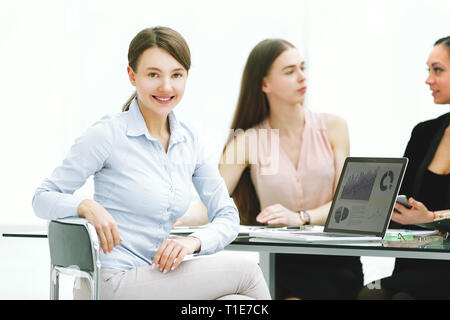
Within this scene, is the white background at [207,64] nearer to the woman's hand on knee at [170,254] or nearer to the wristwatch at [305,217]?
the wristwatch at [305,217]

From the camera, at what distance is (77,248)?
1707 millimetres

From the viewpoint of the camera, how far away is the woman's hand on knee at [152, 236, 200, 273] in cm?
169

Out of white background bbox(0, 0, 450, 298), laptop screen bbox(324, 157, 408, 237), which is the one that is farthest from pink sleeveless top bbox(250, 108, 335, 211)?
white background bbox(0, 0, 450, 298)

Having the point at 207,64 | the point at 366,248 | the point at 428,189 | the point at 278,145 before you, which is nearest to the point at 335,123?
the point at 278,145

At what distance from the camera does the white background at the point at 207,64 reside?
4469mm

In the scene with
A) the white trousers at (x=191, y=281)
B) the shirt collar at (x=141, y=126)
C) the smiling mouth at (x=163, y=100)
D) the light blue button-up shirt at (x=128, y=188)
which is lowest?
the white trousers at (x=191, y=281)

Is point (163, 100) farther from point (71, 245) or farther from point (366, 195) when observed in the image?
point (366, 195)

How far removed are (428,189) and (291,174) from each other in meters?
0.58

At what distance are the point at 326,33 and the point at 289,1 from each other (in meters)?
0.35

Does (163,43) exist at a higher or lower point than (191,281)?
higher

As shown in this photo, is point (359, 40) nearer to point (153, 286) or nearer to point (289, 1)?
point (289, 1)

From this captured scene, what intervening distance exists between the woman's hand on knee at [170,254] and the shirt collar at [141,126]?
1.03ft

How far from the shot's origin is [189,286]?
1.71 m

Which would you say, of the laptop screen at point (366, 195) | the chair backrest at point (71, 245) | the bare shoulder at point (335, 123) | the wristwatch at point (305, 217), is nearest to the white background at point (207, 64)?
the bare shoulder at point (335, 123)
